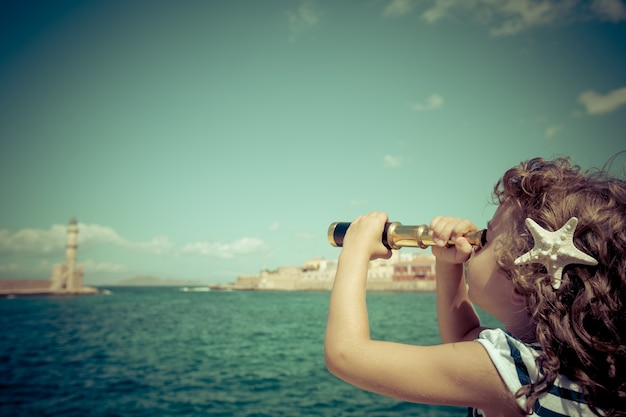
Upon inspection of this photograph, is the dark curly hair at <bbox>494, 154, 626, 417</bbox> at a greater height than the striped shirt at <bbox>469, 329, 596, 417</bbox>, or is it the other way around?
the dark curly hair at <bbox>494, 154, 626, 417</bbox>

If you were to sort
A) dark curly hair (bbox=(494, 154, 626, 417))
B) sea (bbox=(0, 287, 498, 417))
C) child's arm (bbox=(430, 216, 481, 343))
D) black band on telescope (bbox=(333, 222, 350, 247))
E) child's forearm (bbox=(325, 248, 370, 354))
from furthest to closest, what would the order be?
sea (bbox=(0, 287, 498, 417)), child's arm (bbox=(430, 216, 481, 343)), black band on telescope (bbox=(333, 222, 350, 247)), child's forearm (bbox=(325, 248, 370, 354)), dark curly hair (bbox=(494, 154, 626, 417))

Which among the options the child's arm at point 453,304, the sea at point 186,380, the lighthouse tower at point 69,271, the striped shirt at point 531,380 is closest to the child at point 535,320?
the striped shirt at point 531,380

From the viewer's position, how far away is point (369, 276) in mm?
98000

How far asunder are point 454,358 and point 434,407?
9.13 m

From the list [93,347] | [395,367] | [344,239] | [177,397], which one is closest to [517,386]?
[395,367]

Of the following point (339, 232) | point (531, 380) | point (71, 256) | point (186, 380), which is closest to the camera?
point (531, 380)

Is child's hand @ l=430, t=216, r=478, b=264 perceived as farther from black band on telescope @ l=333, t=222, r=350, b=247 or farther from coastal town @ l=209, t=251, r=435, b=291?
coastal town @ l=209, t=251, r=435, b=291

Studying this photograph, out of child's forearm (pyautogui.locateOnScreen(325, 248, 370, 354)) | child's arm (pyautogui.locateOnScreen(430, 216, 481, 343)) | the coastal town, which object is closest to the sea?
child's arm (pyautogui.locateOnScreen(430, 216, 481, 343))

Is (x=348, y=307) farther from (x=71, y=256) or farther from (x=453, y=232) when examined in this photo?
(x=71, y=256)

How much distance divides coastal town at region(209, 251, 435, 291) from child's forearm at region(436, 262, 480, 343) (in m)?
79.2

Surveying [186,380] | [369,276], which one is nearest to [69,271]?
[369,276]

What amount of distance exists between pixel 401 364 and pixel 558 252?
452mm

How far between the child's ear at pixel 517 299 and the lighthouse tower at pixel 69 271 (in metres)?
106

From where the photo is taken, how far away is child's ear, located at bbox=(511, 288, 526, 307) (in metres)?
1.10
